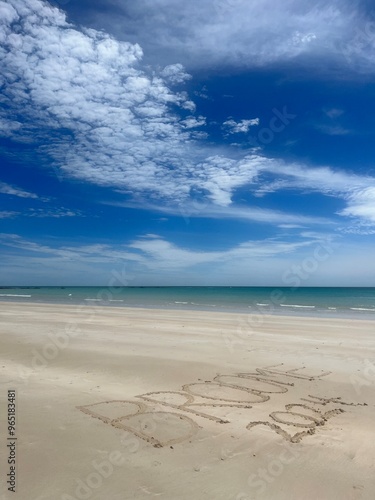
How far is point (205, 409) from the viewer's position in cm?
620

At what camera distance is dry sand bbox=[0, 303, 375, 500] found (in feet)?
12.9

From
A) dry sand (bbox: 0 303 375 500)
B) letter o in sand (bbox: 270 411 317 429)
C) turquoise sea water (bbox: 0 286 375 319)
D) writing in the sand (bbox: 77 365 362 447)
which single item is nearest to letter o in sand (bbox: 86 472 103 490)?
dry sand (bbox: 0 303 375 500)

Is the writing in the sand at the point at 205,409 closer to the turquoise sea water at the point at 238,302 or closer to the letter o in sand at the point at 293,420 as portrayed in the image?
the letter o in sand at the point at 293,420

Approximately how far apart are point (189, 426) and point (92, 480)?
1796mm

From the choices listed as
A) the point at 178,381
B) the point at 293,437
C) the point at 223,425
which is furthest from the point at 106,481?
the point at 178,381

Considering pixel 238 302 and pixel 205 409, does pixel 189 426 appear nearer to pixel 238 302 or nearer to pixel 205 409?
pixel 205 409

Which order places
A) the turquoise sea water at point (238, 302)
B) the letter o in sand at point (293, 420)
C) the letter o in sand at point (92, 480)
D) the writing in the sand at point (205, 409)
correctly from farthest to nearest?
the turquoise sea water at point (238, 302) < the letter o in sand at point (293, 420) < the writing in the sand at point (205, 409) < the letter o in sand at point (92, 480)

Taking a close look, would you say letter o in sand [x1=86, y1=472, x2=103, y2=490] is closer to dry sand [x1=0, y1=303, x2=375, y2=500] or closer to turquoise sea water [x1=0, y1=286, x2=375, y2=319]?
dry sand [x1=0, y1=303, x2=375, y2=500]

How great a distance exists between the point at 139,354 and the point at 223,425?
236 inches

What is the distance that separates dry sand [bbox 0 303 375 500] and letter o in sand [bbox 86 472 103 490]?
0.04 ft

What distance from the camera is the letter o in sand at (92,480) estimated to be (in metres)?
3.86

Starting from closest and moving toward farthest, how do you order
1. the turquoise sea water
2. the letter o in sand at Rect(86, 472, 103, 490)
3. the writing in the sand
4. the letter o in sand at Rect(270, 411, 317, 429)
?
the letter o in sand at Rect(86, 472, 103, 490) → the writing in the sand → the letter o in sand at Rect(270, 411, 317, 429) → the turquoise sea water

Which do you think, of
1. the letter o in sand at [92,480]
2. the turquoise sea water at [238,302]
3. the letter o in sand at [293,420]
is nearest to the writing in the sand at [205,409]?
the letter o in sand at [293,420]

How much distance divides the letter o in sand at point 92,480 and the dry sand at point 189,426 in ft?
0.04
